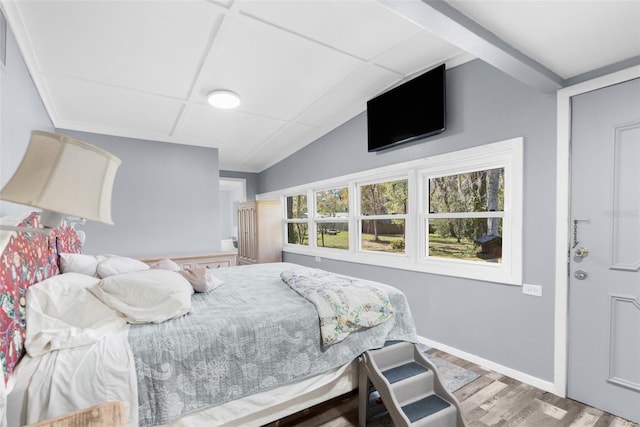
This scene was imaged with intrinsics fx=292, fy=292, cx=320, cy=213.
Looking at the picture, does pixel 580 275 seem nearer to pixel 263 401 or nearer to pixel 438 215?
pixel 438 215

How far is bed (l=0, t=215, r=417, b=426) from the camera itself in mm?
1197

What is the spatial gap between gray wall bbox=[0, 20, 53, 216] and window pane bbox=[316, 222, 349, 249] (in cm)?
337

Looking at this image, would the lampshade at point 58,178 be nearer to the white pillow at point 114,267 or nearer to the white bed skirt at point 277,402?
the white bed skirt at point 277,402

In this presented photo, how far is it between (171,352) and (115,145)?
3.46 meters

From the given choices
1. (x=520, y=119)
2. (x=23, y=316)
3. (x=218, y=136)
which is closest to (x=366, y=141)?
(x=520, y=119)

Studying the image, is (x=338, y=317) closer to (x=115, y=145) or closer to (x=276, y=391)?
(x=276, y=391)

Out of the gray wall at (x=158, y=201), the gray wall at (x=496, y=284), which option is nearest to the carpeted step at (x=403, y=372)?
the gray wall at (x=496, y=284)

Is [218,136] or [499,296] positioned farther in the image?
[218,136]

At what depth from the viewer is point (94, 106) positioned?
3143 millimetres

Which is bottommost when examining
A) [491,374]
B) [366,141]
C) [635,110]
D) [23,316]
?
[491,374]

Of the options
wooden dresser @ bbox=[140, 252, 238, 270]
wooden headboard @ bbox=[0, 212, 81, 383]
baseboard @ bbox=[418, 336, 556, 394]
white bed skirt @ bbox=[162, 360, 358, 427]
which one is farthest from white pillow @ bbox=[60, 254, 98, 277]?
baseboard @ bbox=[418, 336, 556, 394]

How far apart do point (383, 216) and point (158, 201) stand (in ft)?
10.1

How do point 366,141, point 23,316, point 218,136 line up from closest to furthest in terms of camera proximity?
point 23,316 < point 366,141 < point 218,136

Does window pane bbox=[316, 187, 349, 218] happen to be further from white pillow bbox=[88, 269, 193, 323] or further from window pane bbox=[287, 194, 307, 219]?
white pillow bbox=[88, 269, 193, 323]
